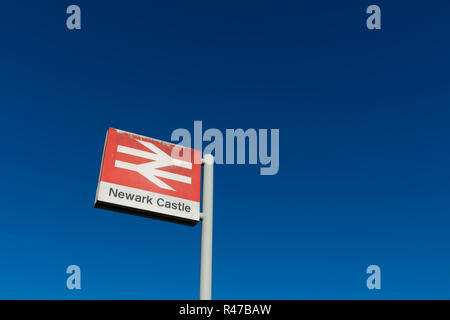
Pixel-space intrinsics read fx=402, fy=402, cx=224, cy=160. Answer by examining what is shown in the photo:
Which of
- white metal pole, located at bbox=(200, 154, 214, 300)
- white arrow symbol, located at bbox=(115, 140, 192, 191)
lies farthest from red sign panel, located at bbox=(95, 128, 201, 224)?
white metal pole, located at bbox=(200, 154, 214, 300)

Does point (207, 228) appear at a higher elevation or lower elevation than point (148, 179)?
lower

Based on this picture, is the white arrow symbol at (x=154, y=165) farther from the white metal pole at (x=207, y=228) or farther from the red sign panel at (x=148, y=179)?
the white metal pole at (x=207, y=228)

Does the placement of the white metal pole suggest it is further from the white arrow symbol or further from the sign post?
the white arrow symbol

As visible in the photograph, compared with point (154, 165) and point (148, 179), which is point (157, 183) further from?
point (154, 165)

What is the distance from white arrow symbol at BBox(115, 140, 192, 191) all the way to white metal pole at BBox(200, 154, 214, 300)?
29 centimetres

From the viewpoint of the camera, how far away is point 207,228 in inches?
228

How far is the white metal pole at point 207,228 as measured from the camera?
17.6ft

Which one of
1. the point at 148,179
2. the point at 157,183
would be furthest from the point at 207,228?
the point at 148,179

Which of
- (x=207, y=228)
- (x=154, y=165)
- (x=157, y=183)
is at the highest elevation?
(x=154, y=165)

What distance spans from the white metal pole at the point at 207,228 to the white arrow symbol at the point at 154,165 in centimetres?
29

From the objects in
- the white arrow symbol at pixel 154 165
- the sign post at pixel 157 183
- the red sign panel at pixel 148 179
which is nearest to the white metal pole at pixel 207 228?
the sign post at pixel 157 183

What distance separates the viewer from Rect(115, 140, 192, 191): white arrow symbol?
561 cm

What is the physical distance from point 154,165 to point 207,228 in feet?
3.89

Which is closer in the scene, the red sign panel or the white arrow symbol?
the red sign panel
